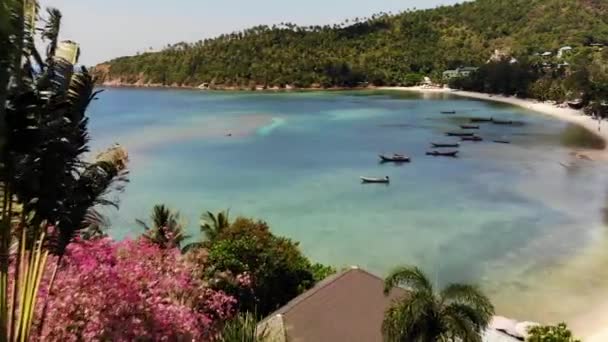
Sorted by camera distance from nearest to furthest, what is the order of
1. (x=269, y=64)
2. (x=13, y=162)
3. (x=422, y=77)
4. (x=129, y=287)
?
(x=13, y=162)
(x=129, y=287)
(x=422, y=77)
(x=269, y=64)

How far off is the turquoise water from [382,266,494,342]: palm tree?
9.06 meters

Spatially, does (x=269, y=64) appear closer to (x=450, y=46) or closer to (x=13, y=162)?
(x=450, y=46)

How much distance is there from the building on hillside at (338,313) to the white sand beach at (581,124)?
176 inches

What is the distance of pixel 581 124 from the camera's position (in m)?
62.8

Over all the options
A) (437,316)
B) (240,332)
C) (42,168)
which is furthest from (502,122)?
(42,168)

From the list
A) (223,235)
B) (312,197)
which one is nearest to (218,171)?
(312,197)

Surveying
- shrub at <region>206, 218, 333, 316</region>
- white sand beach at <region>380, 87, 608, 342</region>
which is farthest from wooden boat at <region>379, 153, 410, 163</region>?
shrub at <region>206, 218, 333, 316</region>

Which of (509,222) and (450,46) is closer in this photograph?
(509,222)

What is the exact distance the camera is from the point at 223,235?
17.1m

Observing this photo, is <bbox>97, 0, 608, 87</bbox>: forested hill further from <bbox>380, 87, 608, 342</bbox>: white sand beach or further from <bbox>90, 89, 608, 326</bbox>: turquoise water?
<bbox>90, 89, 608, 326</bbox>: turquoise water

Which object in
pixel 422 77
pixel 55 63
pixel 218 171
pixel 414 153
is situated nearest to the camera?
pixel 55 63

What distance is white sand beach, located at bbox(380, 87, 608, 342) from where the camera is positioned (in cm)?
1697

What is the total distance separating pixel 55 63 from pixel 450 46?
138 m

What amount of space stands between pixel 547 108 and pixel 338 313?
73030 mm
